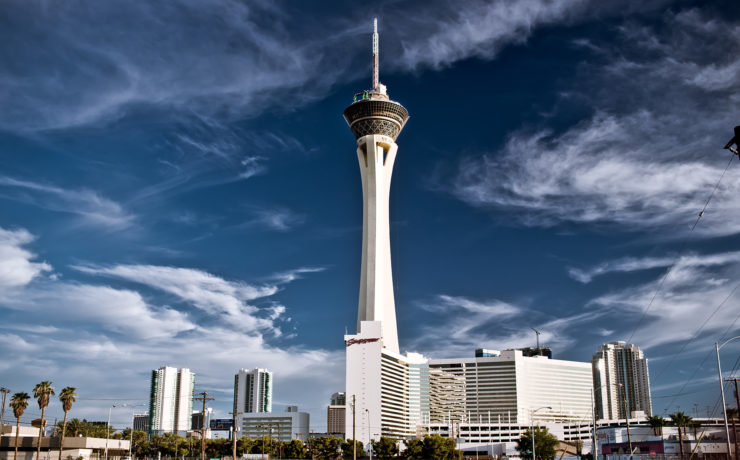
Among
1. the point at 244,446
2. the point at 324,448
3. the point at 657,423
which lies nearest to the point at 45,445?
the point at 244,446

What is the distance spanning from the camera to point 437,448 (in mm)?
145375

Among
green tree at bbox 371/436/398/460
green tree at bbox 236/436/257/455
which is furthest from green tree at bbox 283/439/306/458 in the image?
green tree at bbox 371/436/398/460

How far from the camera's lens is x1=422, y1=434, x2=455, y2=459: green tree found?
5709 inches

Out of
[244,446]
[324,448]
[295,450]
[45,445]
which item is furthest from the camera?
[295,450]

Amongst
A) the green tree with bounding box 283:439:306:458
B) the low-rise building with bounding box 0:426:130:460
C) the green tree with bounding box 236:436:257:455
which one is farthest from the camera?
the green tree with bounding box 283:439:306:458

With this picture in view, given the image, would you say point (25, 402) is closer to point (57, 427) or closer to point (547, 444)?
point (57, 427)

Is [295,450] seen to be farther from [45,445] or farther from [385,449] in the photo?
[45,445]

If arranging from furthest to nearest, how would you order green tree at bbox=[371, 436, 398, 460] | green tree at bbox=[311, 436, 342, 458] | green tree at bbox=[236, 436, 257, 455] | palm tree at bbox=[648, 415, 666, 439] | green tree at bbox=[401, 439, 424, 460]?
green tree at bbox=[311, 436, 342, 458]
green tree at bbox=[236, 436, 257, 455]
green tree at bbox=[371, 436, 398, 460]
green tree at bbox=[401, 439, 424, 460]
palm tree at bbox=[648, 415, 666, 439]

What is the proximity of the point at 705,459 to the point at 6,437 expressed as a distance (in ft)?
333

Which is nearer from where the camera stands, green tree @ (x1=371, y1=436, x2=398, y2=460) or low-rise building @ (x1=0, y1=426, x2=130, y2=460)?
low-rise building @ (x1=0, y1=426, x2=130, y2=460)

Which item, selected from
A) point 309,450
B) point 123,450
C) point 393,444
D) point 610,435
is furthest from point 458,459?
point 123,450

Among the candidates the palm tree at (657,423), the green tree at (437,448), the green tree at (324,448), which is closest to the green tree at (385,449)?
the green tree at (324,448)

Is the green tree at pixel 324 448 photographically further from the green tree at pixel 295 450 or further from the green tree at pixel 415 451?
the green tree at pixel 415 451

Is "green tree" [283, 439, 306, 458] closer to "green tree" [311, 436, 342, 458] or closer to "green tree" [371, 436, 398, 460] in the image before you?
"green tree" [311, 436, 342, 458]
